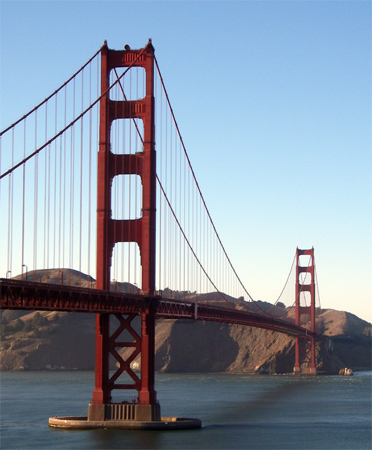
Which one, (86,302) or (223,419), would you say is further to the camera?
(223,419)

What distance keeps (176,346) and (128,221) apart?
107 metres

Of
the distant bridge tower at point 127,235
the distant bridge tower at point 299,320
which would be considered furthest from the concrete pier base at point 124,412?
the distant bridge tower at point 299,320

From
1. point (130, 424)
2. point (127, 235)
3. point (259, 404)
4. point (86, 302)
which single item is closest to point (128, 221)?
point (127, 235)

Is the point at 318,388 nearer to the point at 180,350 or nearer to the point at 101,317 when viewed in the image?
the point at 101,317

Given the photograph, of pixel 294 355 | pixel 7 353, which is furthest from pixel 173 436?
pixel 7 353

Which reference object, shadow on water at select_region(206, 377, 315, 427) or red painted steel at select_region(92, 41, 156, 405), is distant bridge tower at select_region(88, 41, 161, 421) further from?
shadow on water at select_region(206, 377, 315, 427)

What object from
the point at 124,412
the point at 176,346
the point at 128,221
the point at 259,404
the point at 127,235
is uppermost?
the point at 128,221

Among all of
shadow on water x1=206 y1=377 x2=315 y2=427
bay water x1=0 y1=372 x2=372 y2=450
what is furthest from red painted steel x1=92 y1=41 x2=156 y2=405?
shadow on water x1=206 y1=377 x2=315 y2=427

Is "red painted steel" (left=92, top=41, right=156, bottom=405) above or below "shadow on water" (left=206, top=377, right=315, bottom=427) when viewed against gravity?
above

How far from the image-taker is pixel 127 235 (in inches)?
1753

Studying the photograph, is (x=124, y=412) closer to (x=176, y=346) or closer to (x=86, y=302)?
(x=86, y=302)

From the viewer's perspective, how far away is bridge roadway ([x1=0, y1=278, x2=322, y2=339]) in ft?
106

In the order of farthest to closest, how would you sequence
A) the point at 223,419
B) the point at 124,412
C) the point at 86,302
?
the point at 223,419 → the point at 124,412 → the point at 86,302

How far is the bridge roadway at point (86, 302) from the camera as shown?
32188 mm
